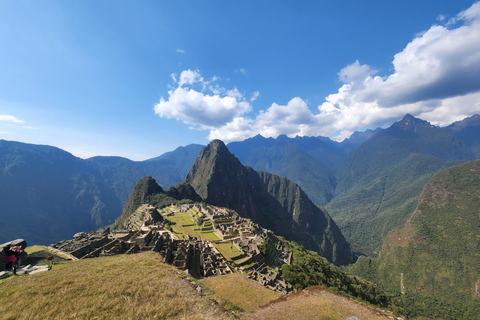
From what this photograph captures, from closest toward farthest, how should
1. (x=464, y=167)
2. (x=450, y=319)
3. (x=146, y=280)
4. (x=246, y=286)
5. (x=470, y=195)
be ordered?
(x=146, y=280)
(x=246, y=286)
(x=450, y=319)
(x=470, y=195)
(x=464, y=167)

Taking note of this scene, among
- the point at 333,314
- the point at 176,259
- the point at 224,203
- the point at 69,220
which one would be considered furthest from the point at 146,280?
the point at 69,220

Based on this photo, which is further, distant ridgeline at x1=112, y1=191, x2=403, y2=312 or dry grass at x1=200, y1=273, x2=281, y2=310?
distant ridgeline at x1=112, y1=191, x2=403, y2=312

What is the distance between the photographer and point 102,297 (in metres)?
10.4

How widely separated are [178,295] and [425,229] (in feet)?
516

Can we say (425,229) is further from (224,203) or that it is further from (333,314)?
(333,314)

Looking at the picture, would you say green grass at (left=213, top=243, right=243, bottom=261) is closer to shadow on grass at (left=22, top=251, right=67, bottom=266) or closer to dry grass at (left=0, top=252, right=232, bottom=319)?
dry grass at (left=0, top=252, right=232, bottom=319)

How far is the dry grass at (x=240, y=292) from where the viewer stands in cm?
1873

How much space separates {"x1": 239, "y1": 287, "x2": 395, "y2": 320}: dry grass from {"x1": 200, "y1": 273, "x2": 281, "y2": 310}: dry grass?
1.63 m

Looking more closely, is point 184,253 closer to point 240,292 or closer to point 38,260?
point 240,292

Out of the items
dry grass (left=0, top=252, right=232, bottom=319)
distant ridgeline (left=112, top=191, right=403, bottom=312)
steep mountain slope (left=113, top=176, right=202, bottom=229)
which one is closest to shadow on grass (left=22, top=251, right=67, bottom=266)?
distant ridgeline (left=112, top=191, right=403, bottom=312)

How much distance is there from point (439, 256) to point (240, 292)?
13398 cm

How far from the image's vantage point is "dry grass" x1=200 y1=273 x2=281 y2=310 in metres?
18.7

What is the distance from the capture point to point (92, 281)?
1226 centimetres

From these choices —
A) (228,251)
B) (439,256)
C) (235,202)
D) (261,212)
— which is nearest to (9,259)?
(228,251)
